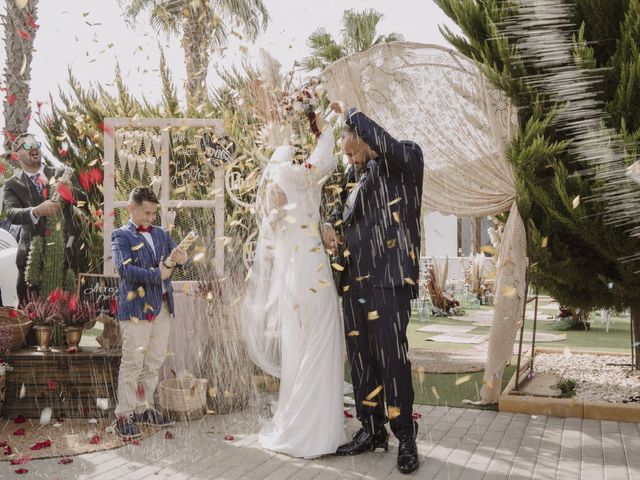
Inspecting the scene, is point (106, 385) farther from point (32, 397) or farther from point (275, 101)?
point (275, 101)

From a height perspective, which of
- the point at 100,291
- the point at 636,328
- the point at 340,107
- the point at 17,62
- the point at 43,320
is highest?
the point at 17,62

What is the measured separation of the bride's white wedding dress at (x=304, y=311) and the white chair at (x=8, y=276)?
12.4 feet

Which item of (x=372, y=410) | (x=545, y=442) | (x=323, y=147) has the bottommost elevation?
(x=545, y=442)

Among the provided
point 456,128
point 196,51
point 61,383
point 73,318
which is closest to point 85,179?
point 196,51

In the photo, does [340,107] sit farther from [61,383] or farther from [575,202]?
[61,383]

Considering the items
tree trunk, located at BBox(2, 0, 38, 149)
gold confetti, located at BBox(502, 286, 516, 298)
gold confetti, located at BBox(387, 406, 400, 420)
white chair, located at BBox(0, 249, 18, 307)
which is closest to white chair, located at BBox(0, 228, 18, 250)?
white chair, located at BBox(0, 249, 18, 307)

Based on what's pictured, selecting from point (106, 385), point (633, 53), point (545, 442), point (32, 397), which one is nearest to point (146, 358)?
point (106, 385)

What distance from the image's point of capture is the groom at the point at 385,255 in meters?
4.22

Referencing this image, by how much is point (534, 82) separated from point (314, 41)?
12997 mm

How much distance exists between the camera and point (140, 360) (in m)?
5.15

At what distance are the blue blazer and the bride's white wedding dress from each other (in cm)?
94

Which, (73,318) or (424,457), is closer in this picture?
(424,457)

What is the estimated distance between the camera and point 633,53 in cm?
534

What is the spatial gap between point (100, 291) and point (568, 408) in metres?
4.16
